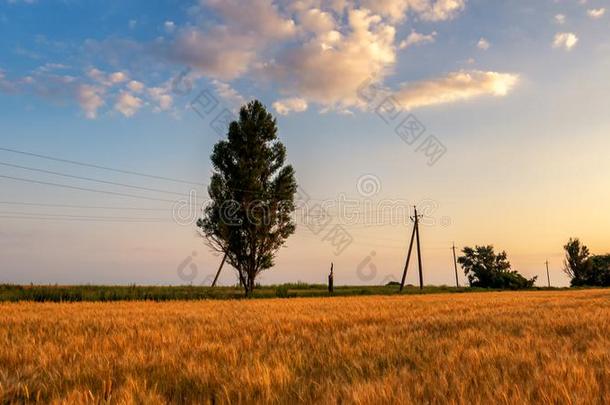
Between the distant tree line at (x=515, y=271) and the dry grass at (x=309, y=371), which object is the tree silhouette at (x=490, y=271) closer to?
the distant tree line at (x=515, y=271)

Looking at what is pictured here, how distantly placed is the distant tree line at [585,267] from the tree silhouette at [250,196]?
72.9 m

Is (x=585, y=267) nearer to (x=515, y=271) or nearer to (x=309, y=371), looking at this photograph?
(x=515, y=271)

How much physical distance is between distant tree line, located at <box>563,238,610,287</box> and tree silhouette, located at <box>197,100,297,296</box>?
7288 cm

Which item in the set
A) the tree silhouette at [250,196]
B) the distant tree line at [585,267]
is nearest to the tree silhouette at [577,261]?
the distant tree line at [585,267]

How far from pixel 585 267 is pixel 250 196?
259ft

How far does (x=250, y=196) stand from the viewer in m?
38.2

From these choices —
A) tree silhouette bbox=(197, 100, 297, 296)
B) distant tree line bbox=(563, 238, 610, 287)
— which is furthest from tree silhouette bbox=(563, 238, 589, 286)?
tree silhouette bbox=(197, 100, 297, 296)

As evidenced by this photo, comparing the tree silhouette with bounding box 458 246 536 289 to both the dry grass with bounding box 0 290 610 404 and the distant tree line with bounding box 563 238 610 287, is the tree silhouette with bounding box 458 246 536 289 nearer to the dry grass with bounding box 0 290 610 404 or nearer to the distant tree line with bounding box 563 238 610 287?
the distant tree line with bounding box 563 238 610 287

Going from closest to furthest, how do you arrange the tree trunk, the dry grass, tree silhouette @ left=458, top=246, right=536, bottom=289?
1. the dry grass
2. the tree trunk
3. tree silhouette @ left=458, top=246, right=536, bottom=289

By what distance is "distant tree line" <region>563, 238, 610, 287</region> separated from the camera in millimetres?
86750

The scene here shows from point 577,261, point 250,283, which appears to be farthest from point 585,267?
point 250,283

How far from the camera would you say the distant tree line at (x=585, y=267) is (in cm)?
8675

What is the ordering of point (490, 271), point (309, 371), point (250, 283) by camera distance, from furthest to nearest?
point (490, 271), point (250, 283), point (309, 371)

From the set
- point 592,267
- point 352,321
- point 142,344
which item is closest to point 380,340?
point 142,344
